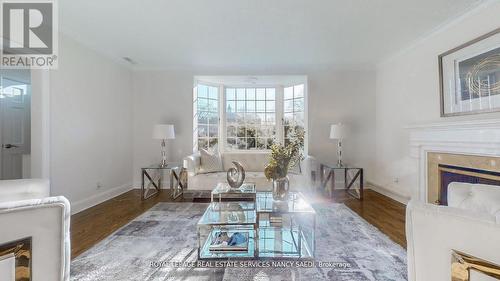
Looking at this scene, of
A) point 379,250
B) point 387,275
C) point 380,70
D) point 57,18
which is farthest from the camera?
point 380,70

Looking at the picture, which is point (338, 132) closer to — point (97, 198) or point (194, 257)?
point (194, 257)

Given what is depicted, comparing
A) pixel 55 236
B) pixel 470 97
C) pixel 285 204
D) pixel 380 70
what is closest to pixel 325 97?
pixel 380 70

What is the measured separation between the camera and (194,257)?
79.7 inches

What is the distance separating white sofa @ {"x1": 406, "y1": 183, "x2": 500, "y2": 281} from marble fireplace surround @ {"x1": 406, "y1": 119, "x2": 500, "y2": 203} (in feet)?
5.49

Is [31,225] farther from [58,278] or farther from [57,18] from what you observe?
[57,18]

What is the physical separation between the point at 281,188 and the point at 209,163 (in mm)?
2079

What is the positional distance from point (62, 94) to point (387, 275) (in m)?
3.96

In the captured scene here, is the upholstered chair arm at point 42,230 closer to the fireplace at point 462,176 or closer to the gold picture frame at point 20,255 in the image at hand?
the gold picture frame at point 20,255

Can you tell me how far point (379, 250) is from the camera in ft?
7.06

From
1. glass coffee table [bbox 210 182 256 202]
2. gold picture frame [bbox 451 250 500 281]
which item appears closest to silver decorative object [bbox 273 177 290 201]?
glass coffee table [bbox 210 182 256 202]

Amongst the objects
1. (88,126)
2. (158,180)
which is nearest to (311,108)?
(158,180)

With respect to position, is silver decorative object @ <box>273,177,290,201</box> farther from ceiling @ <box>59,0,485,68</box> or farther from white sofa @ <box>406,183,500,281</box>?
ceiling @ <box>59,0,485,68</box>

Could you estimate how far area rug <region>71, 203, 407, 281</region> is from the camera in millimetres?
1768

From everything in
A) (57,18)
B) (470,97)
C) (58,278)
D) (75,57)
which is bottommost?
(58,278)
